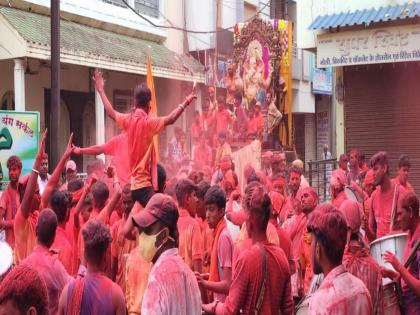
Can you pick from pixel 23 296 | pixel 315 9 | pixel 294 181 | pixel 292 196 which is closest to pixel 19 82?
pixel 315 9

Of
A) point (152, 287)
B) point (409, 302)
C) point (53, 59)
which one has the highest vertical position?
point (53, 59)

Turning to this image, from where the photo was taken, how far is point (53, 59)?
33.7 ft

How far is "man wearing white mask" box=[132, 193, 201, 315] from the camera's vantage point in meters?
3.32

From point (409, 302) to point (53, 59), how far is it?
751cm

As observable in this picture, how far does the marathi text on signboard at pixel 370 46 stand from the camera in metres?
11.7

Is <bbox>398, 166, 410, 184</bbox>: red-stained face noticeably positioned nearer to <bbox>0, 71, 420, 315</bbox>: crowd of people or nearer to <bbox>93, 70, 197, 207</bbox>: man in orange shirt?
<bbox>0, 71, 420, 315</bbox>: crowd of people

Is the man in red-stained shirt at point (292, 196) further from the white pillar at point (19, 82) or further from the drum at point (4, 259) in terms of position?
the white pillar at point (19, 82)

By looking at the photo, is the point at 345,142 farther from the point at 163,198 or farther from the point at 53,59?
the point at 163,198

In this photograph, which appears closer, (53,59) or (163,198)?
(163,198)

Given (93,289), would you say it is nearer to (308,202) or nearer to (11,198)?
(308,202)

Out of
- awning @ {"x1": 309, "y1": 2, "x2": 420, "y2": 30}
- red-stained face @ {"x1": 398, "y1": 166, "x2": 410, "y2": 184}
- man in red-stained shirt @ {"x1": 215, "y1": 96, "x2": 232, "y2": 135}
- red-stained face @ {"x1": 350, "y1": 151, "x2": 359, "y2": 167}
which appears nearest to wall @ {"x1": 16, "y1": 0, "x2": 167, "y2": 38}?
man in red-stained shirt @ {"x1": 215, "y1": 96, "x2": 232, "y2": 135}

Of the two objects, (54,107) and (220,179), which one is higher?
(54,107)

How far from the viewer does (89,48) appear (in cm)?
1533

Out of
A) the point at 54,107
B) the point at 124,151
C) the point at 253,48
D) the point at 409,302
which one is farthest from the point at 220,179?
the point at 253,48
